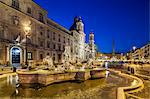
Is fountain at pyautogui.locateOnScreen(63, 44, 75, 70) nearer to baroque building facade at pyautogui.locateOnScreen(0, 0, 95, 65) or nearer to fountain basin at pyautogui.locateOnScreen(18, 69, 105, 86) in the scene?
fountain basin at pyautogui.locateOnScreen(18, 69, 105, 86)

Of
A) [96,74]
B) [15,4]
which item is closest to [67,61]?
[96,74]

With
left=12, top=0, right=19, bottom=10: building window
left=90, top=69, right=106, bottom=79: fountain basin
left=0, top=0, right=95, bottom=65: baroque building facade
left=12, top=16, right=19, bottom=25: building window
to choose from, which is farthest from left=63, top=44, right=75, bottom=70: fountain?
left=12, top=0, right=19, bottom=10: building window

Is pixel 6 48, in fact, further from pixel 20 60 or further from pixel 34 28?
pixel 34 28

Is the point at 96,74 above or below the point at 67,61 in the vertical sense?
below

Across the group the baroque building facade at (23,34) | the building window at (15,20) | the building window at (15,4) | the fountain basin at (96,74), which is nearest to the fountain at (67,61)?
the fountain basin at (96,74)

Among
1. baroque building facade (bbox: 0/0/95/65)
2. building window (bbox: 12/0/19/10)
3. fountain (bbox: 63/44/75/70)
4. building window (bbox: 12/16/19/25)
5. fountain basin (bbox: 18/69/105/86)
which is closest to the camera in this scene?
fountain basin (bbox: 18/69/105/86)

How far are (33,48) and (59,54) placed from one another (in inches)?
592

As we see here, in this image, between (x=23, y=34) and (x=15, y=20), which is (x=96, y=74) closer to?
(x=15, y=20)

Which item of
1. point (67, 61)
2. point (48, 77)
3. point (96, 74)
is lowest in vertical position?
point (96, 74)

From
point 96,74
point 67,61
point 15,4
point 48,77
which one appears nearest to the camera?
point 48,77

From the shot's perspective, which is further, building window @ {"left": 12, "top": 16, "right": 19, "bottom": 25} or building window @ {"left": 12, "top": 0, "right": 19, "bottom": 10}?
building window @ {"left": 12, "top": 0, "right": 19, "bottom": 10}

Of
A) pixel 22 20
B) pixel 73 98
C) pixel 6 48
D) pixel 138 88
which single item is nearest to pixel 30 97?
pixel 73 98

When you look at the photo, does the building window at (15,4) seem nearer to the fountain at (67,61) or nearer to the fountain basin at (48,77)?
the fountain at (67,61)

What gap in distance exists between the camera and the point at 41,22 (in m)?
37.5
